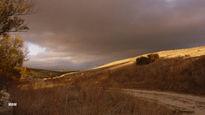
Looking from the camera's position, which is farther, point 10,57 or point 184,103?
point 10,57

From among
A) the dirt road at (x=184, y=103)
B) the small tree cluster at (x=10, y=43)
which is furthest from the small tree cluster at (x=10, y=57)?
the dirt road at (x=184, y=103)

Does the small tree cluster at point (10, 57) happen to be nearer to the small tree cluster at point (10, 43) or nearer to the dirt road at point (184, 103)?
the small tree cluster at point (10, 43)

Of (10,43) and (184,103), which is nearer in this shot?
(184,103)

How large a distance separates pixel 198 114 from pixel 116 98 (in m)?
3.79

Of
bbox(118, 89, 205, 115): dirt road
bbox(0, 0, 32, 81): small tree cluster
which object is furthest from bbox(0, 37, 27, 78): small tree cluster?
bbox(118, 89, 205, 115): dirt road

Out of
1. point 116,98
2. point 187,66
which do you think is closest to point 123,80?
point 187,66

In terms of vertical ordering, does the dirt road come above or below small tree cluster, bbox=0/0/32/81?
below

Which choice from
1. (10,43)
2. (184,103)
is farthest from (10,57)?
(184,103)

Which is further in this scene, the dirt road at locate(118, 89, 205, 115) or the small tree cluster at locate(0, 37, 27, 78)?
the small tree cluster at locate(0, 37, 27, 78)

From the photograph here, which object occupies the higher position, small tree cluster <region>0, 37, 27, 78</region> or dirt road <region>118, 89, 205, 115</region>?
small tree cluster <region>0, 37, 27, 78</region>

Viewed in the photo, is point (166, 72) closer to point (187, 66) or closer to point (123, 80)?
point (187, 66)

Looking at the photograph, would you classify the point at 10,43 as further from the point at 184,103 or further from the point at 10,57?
the point at 184,103

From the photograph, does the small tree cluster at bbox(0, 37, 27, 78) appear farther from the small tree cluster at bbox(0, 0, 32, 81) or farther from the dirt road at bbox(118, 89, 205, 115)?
the dirt road at bbox(118, 89, 205, 115)

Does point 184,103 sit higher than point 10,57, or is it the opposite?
point 10,57
